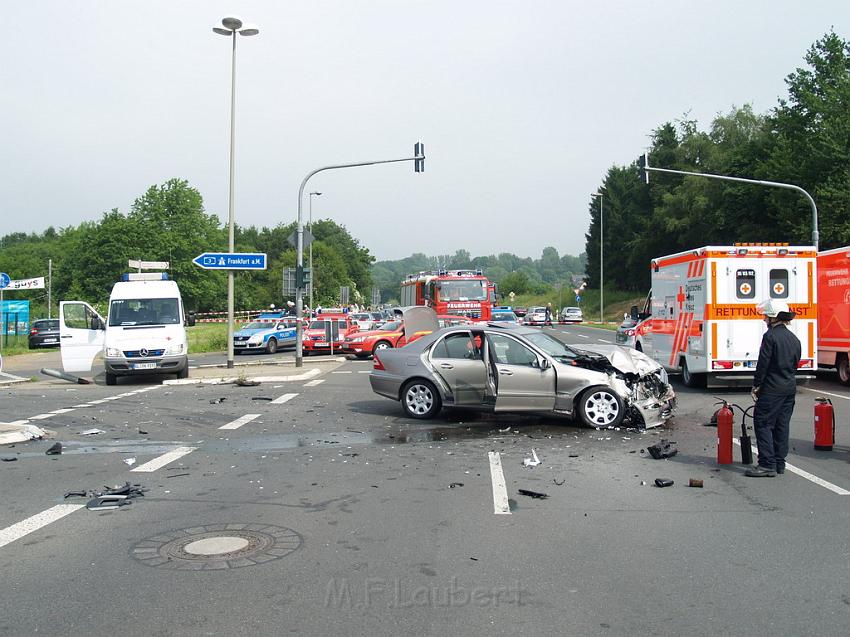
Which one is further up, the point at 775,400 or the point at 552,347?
the point at 552,347

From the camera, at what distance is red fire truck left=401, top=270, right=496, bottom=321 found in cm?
3206

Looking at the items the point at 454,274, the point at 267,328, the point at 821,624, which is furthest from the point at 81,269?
the point at 821,624

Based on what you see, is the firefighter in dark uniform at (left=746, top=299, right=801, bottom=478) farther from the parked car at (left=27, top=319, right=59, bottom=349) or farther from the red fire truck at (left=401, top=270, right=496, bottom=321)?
the parked car at (left=27, top=319, right=59, bottom=349)

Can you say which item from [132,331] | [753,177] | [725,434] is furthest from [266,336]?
[753,177]

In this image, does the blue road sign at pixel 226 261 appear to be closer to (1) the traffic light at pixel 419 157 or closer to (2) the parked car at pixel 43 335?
(1) the traffic light at pixel 419 157

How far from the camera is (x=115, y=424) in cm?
1329

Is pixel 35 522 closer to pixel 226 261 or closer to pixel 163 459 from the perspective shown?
pixel 163 459

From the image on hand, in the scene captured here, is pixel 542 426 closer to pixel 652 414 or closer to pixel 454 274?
pixel 652 414

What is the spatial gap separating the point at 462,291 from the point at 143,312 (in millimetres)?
14274

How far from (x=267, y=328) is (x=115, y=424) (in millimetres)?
23206

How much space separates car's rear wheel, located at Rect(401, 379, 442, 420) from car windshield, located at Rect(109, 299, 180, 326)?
989 cm

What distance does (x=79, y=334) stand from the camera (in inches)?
848

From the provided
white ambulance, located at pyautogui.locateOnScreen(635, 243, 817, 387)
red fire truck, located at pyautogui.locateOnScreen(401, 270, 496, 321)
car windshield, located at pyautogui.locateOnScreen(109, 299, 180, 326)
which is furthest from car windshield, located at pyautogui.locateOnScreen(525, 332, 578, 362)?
red fire truck, located at pyautogui.locateOnScreen(401, 270, 496, 321)

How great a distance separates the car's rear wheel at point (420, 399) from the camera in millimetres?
13125
